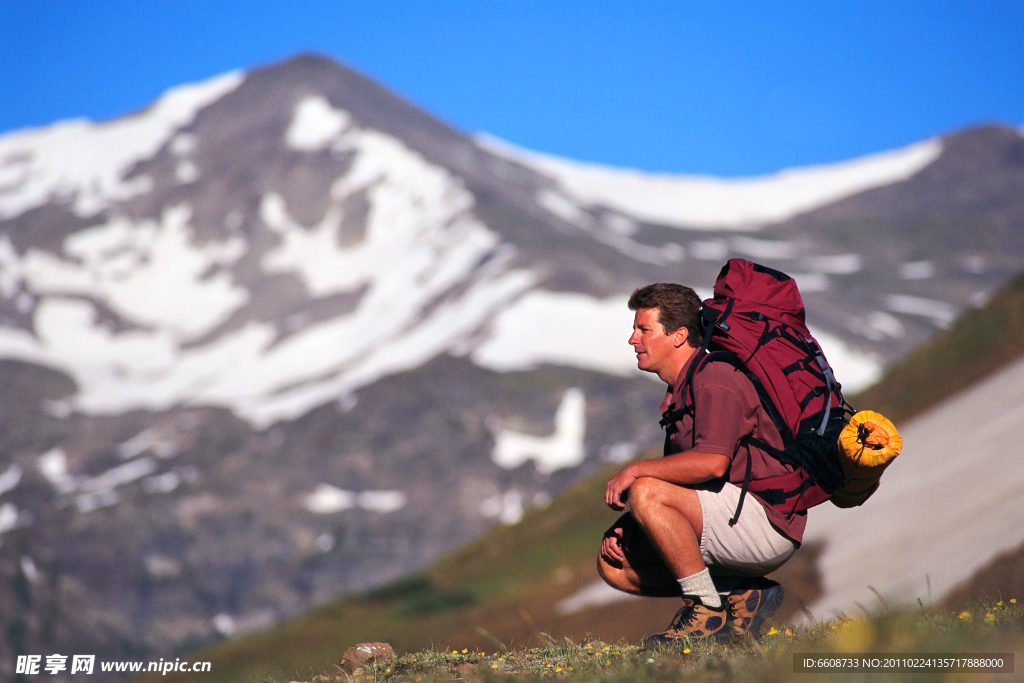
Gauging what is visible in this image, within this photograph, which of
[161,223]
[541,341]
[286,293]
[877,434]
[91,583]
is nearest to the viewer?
[877,434]

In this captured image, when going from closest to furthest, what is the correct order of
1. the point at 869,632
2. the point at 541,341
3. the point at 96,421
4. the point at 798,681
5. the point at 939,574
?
the point at 798,681, the point at 869,632, the point at 939,574, the point at 541,341, the point at 96,421

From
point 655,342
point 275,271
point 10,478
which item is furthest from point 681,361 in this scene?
point 275,271

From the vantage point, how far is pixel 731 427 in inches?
213

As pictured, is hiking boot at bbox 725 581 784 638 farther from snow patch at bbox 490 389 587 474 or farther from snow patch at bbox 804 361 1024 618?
snow patch at bbox 490 389 587 474

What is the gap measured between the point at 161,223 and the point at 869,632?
409ft

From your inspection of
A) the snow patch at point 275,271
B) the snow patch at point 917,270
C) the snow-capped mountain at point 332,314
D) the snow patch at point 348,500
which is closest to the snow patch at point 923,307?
the snow-capped mountain at point 332,314

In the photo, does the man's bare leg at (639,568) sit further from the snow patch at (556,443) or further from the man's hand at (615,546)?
the snow patch at (556,443)

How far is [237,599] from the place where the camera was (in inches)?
2275

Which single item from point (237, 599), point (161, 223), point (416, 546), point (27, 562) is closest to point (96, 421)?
point (27, 562)

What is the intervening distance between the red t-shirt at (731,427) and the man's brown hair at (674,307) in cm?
19

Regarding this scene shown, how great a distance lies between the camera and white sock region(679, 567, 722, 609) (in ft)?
18.5

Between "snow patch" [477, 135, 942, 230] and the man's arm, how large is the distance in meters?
128

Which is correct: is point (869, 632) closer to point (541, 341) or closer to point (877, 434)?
point (877, 434)

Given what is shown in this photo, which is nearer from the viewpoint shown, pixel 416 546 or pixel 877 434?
pixel 877 434
